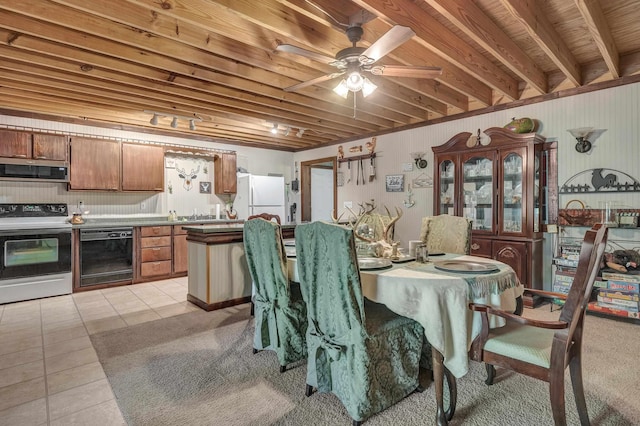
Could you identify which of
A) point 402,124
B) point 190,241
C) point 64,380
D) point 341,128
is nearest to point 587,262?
point 64,380

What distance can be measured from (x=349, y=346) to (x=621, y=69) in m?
3.80

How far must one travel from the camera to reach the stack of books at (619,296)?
307cm

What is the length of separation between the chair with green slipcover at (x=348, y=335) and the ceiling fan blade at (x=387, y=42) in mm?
1167

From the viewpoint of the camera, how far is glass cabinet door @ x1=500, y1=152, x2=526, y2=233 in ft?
12.4

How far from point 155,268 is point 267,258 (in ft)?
11.5

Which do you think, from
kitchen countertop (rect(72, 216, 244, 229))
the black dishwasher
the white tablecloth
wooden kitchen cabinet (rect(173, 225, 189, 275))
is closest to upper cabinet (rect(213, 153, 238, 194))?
kitchen countertop (rect(72, 216, 244, 229))

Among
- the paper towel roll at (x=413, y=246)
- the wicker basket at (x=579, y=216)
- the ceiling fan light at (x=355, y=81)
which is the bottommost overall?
the paper towel roll at (x=413, y=246)

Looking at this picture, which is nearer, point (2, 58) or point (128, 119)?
point (2, 58)

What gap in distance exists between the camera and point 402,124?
5.25 meters

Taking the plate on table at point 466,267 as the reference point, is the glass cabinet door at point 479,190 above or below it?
above

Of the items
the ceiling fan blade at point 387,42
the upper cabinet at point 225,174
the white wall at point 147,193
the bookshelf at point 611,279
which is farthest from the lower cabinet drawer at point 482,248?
the white wall at point 147,193

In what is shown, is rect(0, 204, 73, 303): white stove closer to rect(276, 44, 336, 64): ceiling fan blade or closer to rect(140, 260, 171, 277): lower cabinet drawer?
rect(140, 260, 171, 277): lower cabinet drawer

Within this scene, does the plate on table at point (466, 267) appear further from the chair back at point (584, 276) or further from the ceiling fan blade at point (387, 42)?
the ceiling fan blade at point (387, 42)

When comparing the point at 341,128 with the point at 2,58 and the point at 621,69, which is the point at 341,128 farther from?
the point at 2,58
